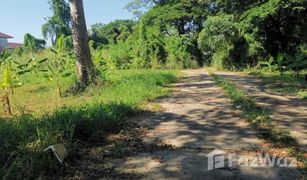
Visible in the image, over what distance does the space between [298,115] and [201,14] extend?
90.6 feet

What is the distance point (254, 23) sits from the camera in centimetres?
1745

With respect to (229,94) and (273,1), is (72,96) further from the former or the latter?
(273,1)

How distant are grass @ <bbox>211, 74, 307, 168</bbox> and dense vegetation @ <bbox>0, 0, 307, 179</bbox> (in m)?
0.17

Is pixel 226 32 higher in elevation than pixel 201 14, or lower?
lower

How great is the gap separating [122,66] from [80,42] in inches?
426

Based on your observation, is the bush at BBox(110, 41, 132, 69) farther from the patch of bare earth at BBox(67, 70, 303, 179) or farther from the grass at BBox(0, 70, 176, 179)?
the patch of bare earth at BBox(67, 70, 303, 179)

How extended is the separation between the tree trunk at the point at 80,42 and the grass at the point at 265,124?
3991 mm

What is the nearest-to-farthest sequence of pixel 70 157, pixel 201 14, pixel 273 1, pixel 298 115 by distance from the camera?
1. pixel 70 157
2. pixel 298 115
3. pixel 273 1
4. pixel 201 14

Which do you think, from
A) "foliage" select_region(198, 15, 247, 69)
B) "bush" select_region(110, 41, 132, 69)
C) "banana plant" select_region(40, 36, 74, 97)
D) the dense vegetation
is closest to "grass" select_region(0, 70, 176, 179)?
the dense vegetation

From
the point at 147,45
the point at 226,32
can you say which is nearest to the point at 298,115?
the point at 226,32

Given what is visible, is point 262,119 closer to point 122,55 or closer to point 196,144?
point 196,144

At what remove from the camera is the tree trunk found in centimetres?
977

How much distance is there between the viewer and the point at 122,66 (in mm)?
20625

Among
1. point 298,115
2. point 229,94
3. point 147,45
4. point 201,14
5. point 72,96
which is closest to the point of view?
point 298,115
